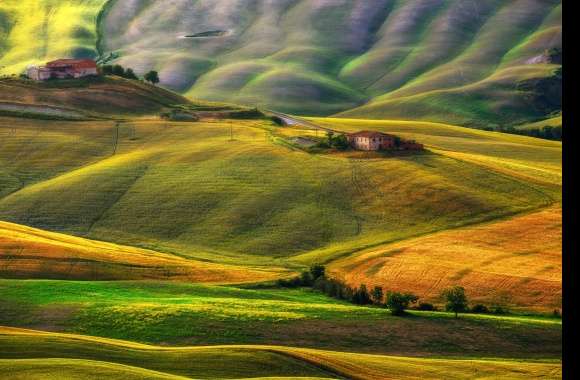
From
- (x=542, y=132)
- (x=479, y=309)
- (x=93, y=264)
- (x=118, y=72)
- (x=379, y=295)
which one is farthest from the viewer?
(x=542, y=132)

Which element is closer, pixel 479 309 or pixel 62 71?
pixel 479 309

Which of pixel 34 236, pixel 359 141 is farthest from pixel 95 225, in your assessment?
pixel 359 141

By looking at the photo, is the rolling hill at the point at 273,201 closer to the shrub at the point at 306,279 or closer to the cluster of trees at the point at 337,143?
the shrub at the point at 306,279

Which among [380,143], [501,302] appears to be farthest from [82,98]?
[501,302]

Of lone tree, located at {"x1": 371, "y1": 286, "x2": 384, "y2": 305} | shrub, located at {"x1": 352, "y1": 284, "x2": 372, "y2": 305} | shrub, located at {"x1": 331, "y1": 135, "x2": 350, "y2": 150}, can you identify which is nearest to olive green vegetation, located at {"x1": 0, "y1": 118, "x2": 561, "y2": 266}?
shrub, located at {"x1": 331, "y1": 135, "x2": 350, "y2": 150}

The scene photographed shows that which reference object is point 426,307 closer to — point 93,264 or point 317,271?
point 317,271

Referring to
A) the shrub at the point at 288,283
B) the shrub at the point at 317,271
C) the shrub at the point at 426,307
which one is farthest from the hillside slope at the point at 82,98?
the shrub at the point at 426,307
